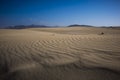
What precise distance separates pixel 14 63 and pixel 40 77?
Answer: 112 cm

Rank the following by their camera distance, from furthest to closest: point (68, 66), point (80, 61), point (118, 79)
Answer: point (80, 61) < point (68, 66) < point (118, 79)

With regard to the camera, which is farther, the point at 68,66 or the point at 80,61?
the point at 80,61

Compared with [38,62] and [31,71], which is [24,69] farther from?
[38,62]

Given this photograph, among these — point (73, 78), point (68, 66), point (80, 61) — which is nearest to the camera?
point (73, 78)

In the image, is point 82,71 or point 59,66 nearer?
point 82,71

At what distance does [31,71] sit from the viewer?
2.20m

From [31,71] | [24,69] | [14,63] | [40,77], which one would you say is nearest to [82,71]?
[40,77]

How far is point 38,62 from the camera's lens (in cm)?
265

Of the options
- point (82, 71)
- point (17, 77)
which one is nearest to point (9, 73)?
point (17, 77)

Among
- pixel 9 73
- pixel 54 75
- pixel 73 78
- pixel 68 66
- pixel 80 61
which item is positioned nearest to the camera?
pixel 73 78

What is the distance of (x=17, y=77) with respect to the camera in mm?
1997

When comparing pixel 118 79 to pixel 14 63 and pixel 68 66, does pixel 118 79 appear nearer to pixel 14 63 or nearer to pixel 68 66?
pixel 68 66

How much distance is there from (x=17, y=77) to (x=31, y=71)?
0.32 metres

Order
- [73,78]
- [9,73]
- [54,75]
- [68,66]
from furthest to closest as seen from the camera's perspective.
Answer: [68,66] → [9,73] → [54,75] → [73,78]
